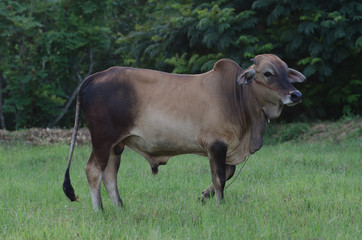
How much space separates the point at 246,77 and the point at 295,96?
0.49 m

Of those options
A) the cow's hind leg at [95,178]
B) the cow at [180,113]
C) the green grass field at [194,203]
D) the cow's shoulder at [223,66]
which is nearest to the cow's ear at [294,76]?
the cow at [180,113]

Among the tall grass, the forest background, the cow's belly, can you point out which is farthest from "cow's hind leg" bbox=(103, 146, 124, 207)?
the forest background

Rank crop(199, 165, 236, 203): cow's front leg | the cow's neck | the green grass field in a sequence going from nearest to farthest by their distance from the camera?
the green grass field, the cow's neck, crop(199, 165, 236, 203): cow's front leg

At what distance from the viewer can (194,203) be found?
15.3 ft

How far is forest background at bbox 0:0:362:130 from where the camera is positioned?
34.0 ft

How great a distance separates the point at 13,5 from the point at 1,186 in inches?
297

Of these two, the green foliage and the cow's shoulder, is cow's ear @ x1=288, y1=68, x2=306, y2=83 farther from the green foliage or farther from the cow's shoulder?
the green foliage

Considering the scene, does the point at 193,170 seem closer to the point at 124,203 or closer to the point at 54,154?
the point at 124,203

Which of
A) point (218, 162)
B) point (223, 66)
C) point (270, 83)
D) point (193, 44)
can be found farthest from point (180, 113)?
point (193, 44)

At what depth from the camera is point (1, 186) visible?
5879 mm

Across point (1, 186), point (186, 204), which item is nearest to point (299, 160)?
point (186, 204)

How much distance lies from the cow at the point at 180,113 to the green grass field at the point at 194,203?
40 centimetres

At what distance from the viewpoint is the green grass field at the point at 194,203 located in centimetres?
374

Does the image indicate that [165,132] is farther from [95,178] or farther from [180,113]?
[95,178]
